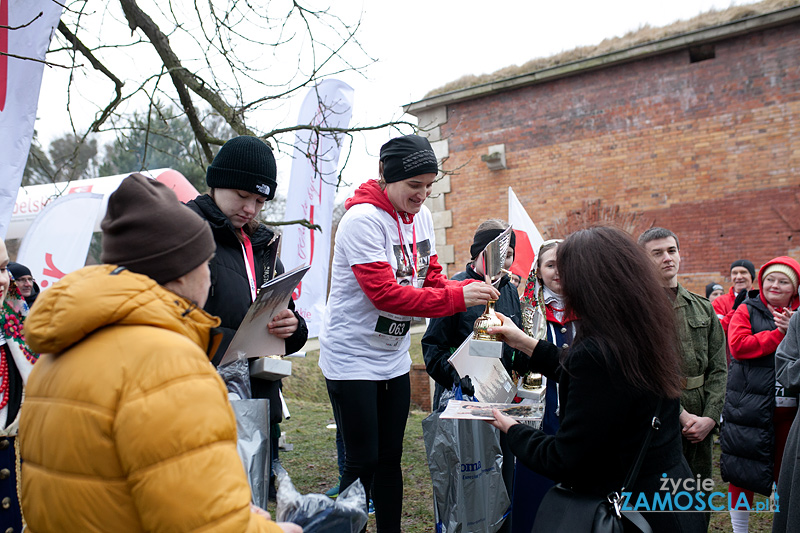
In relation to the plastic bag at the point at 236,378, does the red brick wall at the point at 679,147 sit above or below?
above

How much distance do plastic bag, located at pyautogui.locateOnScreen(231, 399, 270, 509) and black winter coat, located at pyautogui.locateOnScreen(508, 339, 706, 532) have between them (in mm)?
1039

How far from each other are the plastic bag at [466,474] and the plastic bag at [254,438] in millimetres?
1226

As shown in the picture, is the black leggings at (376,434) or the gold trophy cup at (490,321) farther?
the black leggings at (376,434)

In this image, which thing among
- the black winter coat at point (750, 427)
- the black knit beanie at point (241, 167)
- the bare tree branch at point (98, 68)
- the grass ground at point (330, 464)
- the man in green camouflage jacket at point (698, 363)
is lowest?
the grass ground at point (330, 464)

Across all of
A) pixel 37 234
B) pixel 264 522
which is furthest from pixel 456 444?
pixel 37 234

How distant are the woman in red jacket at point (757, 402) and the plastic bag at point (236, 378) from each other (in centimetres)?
335

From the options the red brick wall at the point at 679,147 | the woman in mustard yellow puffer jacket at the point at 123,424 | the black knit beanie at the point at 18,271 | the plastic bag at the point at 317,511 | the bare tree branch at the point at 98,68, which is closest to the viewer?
the woman in mustard yellow puffer jacket at the point at 123,424

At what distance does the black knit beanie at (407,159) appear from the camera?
2.98m

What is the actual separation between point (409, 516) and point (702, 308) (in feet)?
8.42

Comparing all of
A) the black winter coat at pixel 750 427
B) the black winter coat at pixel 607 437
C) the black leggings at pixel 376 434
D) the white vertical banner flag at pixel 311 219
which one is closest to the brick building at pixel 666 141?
the white vertical banner flag at pixel 311 219

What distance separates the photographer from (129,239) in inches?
52.5

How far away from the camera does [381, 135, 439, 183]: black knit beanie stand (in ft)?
9.77

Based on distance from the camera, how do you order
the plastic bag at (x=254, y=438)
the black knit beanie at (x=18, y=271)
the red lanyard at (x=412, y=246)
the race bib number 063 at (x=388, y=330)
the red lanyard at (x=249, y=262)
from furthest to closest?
the black knit beanie at (x=18, y=271) → the red lanyard at (x=412, y=246) → the race bib number 063 at (x=388, y=330) → the red lanyard at (x=249, y=262) → the plastic bag at (x=254, y=438)

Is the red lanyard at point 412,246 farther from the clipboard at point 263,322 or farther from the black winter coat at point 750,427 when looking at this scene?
the black winter coat at point 750,427
